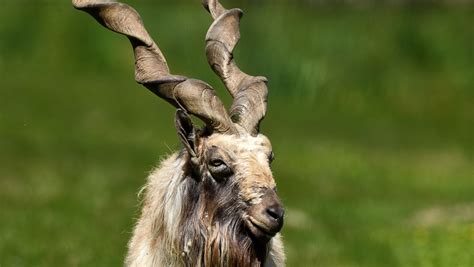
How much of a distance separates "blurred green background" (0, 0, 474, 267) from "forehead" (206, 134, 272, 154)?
5.46 metres

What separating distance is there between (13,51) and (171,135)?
6703mm

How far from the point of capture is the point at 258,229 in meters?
7.74

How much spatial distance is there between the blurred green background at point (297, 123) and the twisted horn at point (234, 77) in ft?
15.2

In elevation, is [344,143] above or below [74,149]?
above

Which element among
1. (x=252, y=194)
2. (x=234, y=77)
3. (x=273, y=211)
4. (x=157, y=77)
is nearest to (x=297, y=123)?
(x=234, y=77)

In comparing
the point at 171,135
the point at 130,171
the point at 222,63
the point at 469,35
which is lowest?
the point at 222,63

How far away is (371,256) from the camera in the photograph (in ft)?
47.3

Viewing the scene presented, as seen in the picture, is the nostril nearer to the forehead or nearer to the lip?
the lip

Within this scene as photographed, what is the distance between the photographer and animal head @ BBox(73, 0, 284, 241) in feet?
25.5

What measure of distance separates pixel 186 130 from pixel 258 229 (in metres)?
0.93

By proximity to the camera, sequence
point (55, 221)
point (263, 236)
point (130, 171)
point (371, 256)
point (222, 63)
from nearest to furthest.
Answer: point (263, 236), point (222, 63), point (371, 256), point (55, 221), point (130, 171)

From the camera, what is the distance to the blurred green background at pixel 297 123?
16016 millimetres

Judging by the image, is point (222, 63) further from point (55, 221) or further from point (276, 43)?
point (276, 43)

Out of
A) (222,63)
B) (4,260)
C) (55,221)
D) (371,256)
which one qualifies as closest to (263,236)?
(222,63)
